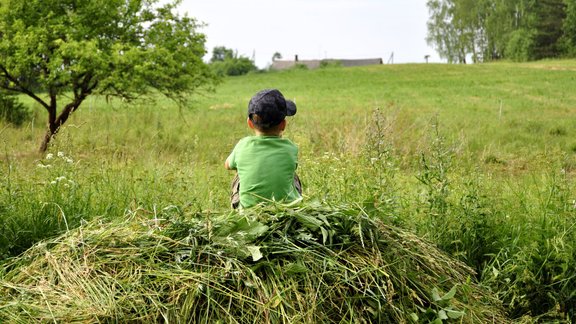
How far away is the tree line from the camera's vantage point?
65.2m

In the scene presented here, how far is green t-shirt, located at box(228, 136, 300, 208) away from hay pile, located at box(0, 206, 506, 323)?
682 millimetres

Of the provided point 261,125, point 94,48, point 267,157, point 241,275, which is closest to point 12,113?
point 94,48

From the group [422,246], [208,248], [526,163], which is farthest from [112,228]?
[526,163]

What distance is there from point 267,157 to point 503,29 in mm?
79273

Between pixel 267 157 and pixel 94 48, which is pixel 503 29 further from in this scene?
pixel 267 157

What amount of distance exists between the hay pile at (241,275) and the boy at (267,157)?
2.27 feet

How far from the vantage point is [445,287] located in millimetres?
3664

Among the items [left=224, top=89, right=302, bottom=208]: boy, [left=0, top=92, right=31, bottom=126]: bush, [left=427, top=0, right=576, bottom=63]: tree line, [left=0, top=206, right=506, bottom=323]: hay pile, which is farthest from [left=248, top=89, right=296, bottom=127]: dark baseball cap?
[left=427, top=0, right=576, bottom=63]: tree line

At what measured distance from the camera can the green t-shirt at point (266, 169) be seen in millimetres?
4297

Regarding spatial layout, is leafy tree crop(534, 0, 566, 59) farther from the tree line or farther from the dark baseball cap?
the dark baseball cap

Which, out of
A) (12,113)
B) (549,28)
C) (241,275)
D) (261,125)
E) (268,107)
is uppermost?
(549,28)

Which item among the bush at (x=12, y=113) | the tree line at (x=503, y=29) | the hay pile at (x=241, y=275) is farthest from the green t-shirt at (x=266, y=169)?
the tree line at (x=503, y=29)

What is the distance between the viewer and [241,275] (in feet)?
10.3

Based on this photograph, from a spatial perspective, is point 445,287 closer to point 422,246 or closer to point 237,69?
point 422,246
